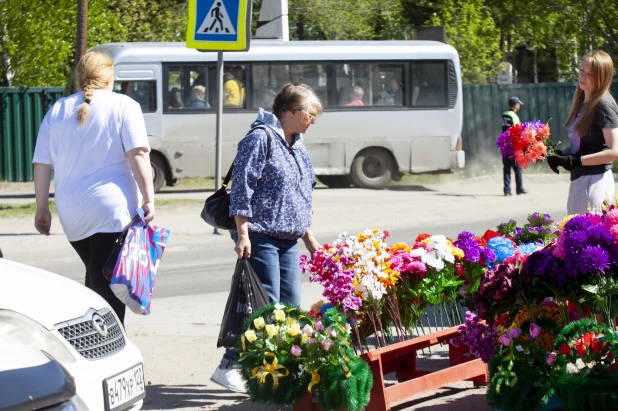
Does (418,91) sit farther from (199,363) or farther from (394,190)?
(199,363)

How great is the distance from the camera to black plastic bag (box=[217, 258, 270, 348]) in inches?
204

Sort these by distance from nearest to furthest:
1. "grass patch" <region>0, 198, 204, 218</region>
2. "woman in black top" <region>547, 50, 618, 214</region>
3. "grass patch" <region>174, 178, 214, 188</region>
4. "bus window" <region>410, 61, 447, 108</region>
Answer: "woman in black top" <region>547, 50, 618, 214</region>
"grass patch" <region>0, 198, 204, 218</region>
"bus window" <region>410, 61, 447, 108</region>
"grass patch" <region>174, 178, 214, 188</region>

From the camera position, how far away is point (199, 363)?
638cm

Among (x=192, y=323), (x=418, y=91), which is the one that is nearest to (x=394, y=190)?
(x=418, y=91)

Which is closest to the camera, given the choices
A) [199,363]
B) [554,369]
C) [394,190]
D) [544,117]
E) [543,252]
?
[554,369]

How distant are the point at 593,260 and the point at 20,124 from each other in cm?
1934

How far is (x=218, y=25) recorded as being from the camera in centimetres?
1164

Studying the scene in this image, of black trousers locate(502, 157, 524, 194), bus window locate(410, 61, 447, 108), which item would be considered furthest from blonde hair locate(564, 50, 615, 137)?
bus window locate(410, 61, 447, 108)

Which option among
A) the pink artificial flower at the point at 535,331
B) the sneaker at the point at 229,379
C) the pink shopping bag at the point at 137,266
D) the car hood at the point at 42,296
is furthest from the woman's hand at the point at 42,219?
the pink artificial flower at the point at 535,331

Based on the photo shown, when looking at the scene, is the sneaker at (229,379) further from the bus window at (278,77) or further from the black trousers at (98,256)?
the bus window at (278,77)

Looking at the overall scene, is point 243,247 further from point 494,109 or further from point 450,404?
point 494,109

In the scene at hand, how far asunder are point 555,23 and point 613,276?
79.9 feet

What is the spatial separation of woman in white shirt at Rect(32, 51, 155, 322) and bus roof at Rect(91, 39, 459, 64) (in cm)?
1388

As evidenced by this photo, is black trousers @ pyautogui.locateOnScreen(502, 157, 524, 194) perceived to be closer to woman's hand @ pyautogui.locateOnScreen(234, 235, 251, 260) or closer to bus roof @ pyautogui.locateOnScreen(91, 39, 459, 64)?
bus roof @ pyautogui.locateOnScreen(91, 39, 459, 64)
